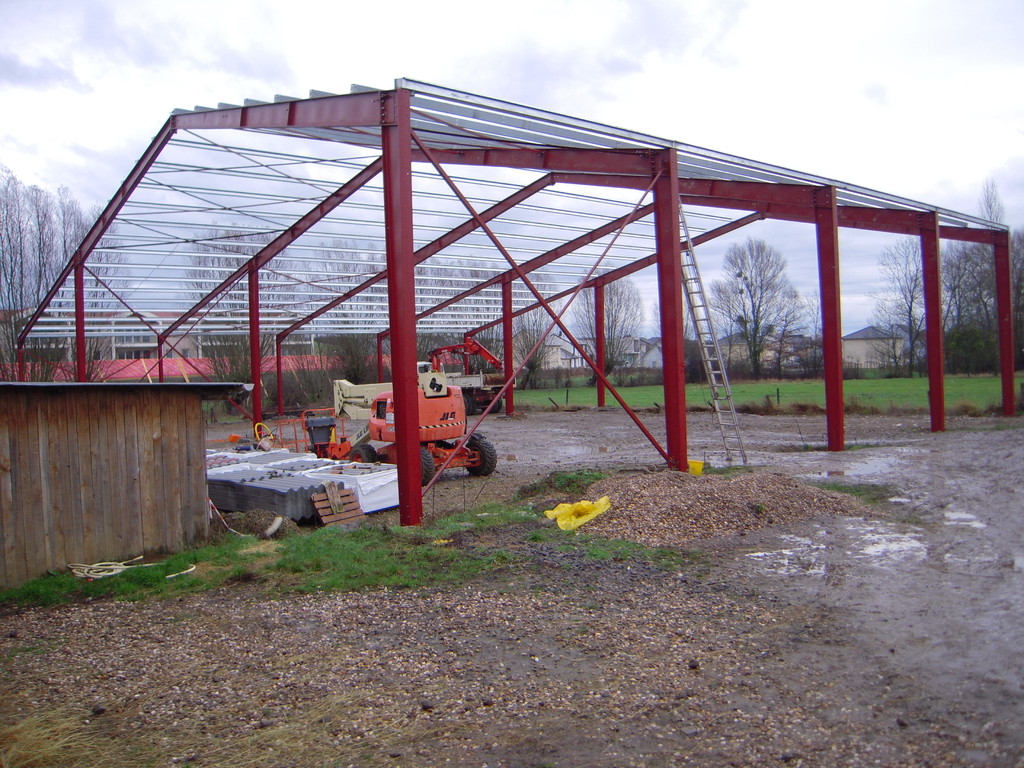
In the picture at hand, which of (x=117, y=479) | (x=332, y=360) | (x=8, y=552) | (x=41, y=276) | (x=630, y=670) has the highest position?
(x=41, y=276)

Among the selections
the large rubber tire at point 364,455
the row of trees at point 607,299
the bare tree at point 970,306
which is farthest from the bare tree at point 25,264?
the bare tree at point 970,306

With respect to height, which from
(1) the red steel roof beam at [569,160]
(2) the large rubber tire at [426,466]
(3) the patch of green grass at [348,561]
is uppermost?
(1) the red steel roof beam at [569,160]

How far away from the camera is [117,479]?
25.9 ft

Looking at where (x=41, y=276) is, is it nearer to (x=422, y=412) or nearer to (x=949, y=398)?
(x=422, y=412)

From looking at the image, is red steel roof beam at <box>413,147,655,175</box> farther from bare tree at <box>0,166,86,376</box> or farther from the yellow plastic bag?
bare tree at <box>0,166,86,376</box>

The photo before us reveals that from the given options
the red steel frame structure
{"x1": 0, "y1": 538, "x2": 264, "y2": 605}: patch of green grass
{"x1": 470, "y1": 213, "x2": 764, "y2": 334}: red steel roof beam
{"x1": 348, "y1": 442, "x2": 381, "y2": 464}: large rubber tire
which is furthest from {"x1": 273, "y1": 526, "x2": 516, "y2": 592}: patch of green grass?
{"x1": 470, "y1": 213, "x2": 764, "y2": 334}: red steel roof beam

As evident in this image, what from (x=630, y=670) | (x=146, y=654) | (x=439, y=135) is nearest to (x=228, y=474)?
(x=439, y=135)

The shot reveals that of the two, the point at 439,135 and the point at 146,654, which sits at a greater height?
the point at 439,135

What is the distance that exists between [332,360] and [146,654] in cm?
3684

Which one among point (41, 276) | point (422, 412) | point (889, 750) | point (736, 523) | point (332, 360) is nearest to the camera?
point (889, 750)

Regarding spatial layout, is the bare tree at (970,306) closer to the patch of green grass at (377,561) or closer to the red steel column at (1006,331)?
the red steel column at (1006,331)

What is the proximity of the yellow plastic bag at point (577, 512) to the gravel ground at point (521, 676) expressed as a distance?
950 millimetres

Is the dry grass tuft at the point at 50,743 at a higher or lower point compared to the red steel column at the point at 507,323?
lower

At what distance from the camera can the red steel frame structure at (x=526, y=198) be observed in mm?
9341
